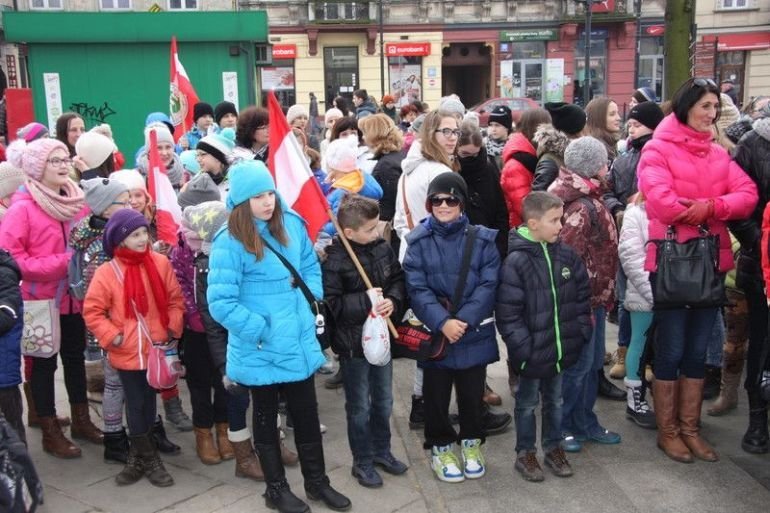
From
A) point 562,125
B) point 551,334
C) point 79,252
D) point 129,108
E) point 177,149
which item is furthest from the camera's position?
point 129,108

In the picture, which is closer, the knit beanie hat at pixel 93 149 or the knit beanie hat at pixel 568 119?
the knit beanie hat at pixel 93 149

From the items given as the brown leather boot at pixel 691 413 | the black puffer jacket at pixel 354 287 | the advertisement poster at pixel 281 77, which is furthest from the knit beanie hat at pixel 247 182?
the advertisement poster at pixel 281 77

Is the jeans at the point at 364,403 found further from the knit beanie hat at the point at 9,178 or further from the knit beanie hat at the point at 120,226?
the knit beanie hat at the point at 9,178

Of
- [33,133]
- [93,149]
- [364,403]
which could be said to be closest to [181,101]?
[33,133]

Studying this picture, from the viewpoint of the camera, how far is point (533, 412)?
435 cm

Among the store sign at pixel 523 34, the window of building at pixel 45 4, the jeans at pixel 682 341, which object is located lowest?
the jeans at pixel 682 341

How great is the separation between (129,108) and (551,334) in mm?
9552

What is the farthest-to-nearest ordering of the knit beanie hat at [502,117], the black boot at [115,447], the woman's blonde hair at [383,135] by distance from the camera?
the knit beanie hat at [502,117]
the woman's blonde hair at [383,135]
the black boot at [115,447]

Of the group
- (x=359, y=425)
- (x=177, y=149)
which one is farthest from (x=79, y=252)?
(x=177, y=149)

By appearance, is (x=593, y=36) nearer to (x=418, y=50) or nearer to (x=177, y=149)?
(x=418, y=50)

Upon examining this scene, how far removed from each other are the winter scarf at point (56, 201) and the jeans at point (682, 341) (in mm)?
3646

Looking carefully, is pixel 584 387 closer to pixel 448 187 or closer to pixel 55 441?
pixel 448 187

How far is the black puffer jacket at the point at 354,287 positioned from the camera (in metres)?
4.17

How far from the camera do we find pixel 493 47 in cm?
3322
